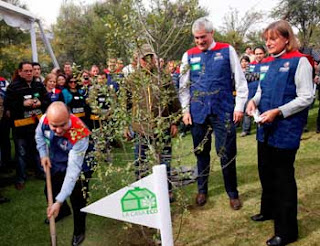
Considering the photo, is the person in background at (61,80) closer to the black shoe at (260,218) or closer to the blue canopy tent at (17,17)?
the blue canopy tent at (17,17)

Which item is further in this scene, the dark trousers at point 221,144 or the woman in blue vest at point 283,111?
the dark trousers at point 221,144

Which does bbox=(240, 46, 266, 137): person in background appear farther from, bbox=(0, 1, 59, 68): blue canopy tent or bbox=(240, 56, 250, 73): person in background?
bbox=(0, 1, 59, 68): blue canopy tent

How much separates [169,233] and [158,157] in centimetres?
49

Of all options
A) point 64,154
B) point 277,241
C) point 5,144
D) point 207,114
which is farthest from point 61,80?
point 277,241

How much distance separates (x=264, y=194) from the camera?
3.36m

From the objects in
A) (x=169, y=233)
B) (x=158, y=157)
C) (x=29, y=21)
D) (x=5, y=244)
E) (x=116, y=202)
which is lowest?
(x=5, y=244)

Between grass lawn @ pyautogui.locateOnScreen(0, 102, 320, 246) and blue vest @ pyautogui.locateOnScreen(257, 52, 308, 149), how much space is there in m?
0.56

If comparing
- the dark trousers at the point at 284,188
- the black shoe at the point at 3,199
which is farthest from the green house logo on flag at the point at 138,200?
the black shoe at the point at 3,199

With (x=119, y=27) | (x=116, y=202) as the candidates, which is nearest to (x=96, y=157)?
(x=116, y=202)

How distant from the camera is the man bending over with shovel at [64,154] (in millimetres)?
2869

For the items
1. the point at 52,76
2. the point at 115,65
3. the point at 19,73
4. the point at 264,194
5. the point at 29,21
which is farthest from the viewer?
the point at 29,21

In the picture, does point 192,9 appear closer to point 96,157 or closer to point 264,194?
point 96,157

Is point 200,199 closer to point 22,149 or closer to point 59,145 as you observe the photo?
point 59,145

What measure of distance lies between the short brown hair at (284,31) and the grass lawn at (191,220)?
1095 mm
